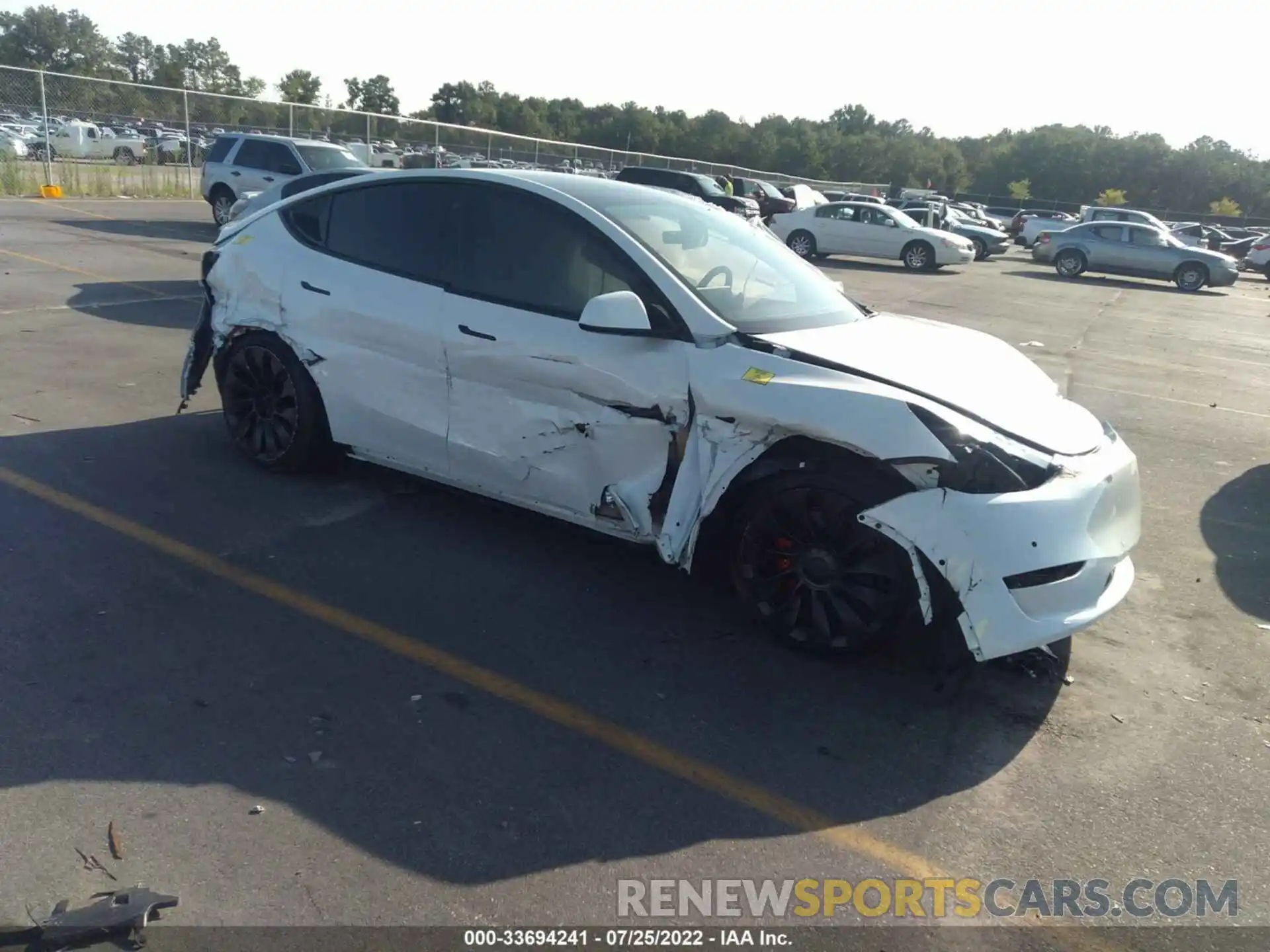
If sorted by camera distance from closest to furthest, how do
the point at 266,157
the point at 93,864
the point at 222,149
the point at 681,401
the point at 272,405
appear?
the point at 93,864
the point at 681,401
the point at 272,405
the point at 266,157
the point at 222,149

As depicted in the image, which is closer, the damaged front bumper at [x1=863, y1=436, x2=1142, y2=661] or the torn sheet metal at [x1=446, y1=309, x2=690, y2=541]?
the damaged front bumper at [x1=863, y1=436, x2=1142, y2=661]

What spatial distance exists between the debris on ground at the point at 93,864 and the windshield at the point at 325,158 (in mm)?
17322

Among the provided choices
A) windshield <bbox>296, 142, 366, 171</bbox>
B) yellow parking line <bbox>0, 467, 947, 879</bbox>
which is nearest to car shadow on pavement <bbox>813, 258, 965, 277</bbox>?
windshield <bbox>296, 142, 366, 171</bbox>

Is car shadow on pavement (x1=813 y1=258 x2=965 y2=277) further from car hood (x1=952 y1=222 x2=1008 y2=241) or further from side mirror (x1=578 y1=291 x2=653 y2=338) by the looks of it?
side mirror (x1=578 y1=291 x2=653 y2=338)

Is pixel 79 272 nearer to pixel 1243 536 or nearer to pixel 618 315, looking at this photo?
pixel 618 315

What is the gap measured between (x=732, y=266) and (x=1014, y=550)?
200cm

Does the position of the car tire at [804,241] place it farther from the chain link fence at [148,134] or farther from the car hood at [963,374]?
the car hood at [963,374]

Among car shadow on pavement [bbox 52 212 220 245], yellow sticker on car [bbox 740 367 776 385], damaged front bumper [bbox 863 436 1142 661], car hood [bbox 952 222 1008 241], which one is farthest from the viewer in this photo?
car hood [bbox 952 222 1008 241]

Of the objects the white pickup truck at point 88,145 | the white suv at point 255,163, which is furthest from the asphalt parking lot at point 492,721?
the white pickup truck at point 88,145

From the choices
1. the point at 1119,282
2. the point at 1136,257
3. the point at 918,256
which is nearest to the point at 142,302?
the point at 918,256

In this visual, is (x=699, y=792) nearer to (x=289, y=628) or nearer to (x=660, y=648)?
(x=660, y=648)

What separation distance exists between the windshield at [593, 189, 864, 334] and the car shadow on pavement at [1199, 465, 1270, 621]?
7.97ft

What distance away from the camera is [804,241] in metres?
26.6

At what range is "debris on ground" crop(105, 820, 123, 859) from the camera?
2789 mm
